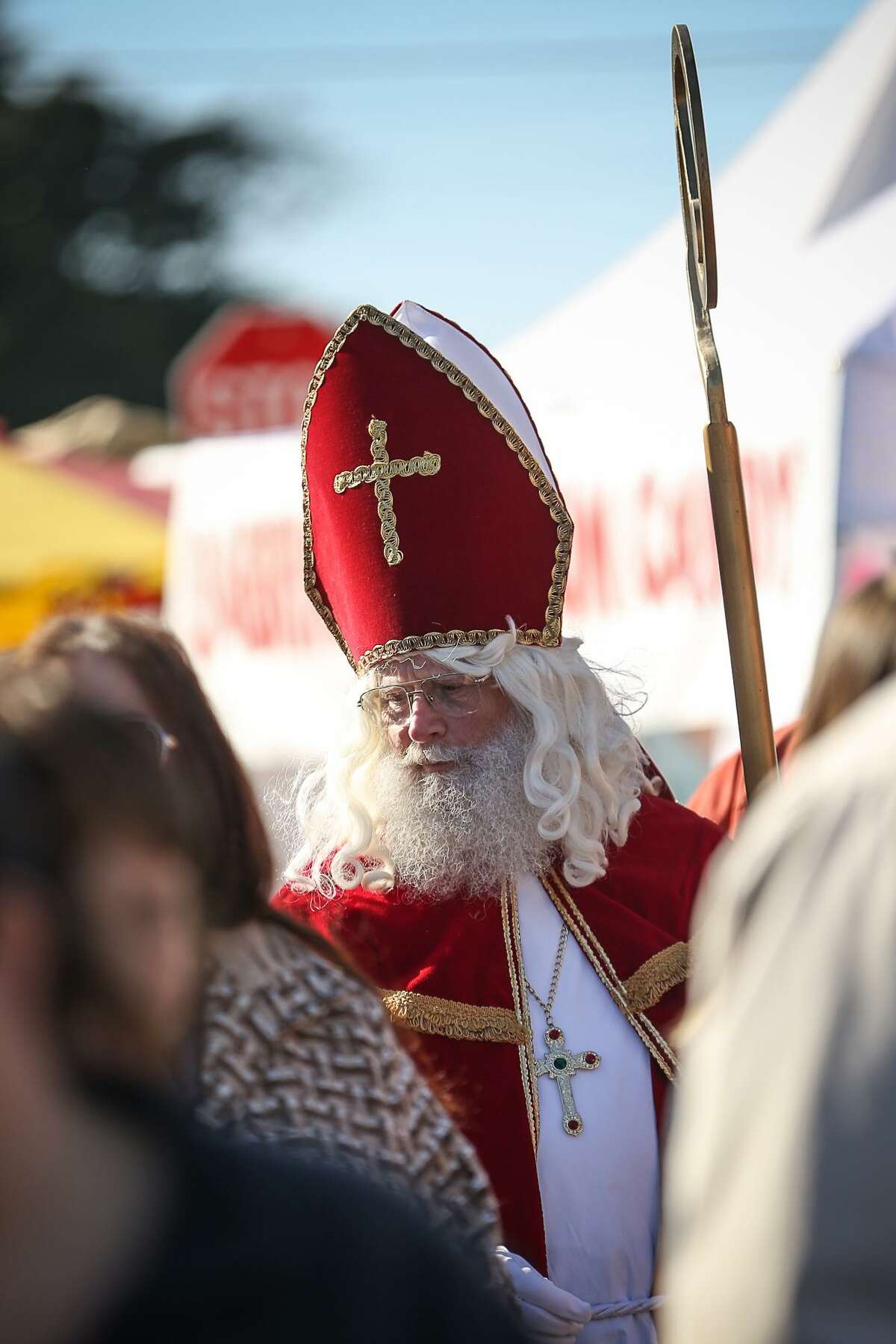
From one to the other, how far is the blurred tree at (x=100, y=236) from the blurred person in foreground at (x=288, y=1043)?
2686 centimetres

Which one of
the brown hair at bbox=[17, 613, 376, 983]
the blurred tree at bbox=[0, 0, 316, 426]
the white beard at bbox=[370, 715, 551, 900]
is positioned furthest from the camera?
the blurred tree at bbox=[0, 0, 316, 426]

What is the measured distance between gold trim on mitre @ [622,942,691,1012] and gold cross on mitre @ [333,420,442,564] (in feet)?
3.27

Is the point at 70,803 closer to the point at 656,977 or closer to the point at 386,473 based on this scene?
the point at 656,977

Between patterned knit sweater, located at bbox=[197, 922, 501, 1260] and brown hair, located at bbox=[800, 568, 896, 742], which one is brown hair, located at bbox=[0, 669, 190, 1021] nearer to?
patterned knit sweater, located at bbox=[197, 922, 501, 1260]

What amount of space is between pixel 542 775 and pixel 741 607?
1.95 ft

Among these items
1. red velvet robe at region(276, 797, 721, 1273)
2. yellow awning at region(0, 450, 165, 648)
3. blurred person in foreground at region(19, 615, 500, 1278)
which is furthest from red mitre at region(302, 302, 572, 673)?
yellow awning at region(0, 450, 165, 648)

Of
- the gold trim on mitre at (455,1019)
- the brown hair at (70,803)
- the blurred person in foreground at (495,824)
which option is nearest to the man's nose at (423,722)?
the blurred person in foreground at (495,824)

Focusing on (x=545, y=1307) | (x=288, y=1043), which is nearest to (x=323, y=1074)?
(x=288, y=1043)

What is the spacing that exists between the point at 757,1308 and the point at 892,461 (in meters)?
3.62

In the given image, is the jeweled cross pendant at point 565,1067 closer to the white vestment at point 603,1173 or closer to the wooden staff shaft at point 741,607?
the white vestment at point 603,1173

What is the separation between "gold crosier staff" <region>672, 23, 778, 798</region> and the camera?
2.87 meters

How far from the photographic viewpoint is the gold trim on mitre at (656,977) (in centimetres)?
294

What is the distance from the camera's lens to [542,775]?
3258mm

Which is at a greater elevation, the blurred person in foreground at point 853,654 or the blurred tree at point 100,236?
the blurred tree at point 100,236
